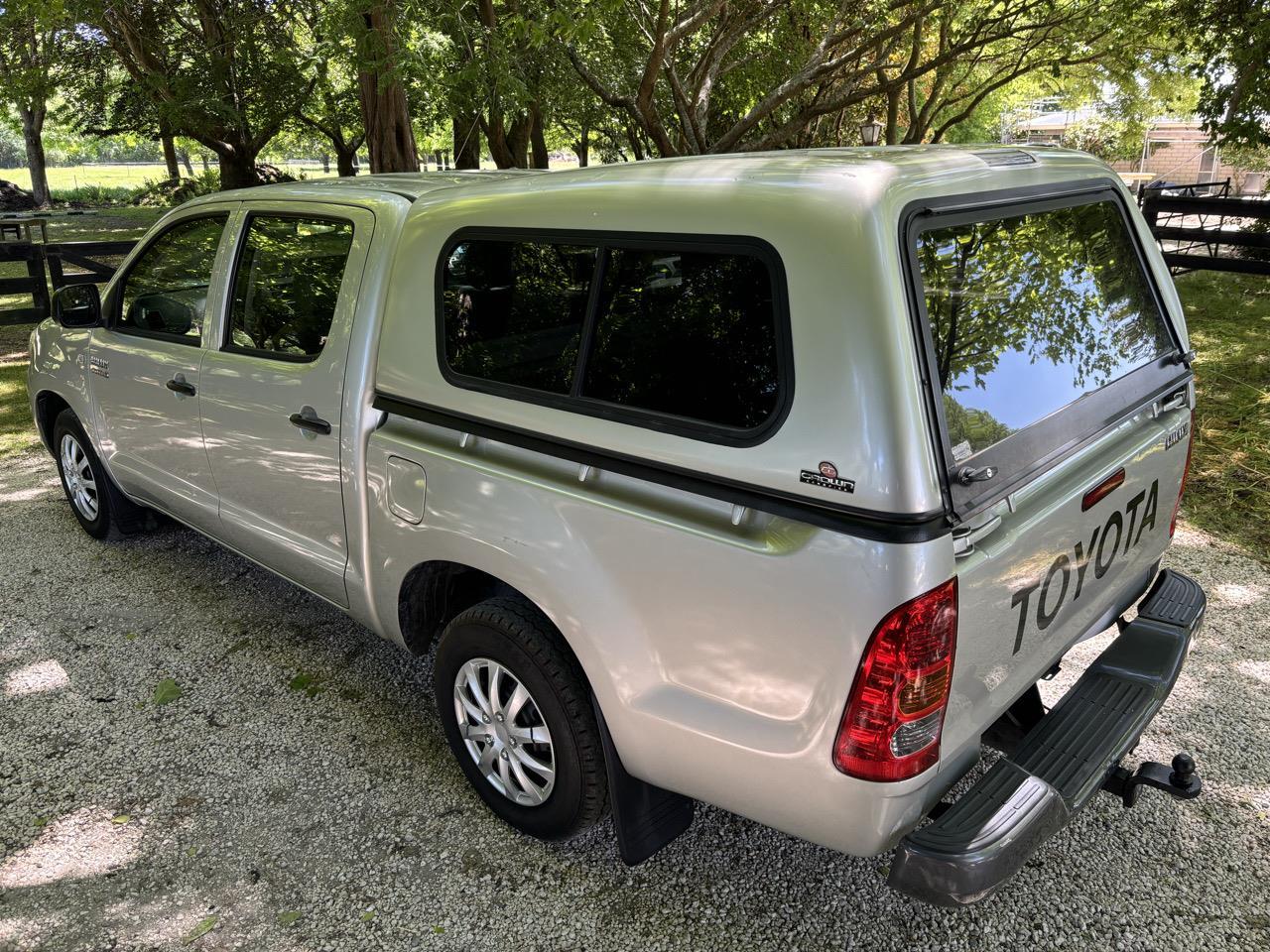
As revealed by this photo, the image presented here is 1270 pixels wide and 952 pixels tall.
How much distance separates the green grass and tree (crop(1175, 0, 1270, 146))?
1983 millimetres

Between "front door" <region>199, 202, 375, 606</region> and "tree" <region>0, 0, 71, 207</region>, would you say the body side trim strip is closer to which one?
"front door" <region>199, 202, 375, 606</region>

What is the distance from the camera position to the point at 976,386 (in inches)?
86.0

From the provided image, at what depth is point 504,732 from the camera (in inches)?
111

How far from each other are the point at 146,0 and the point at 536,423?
600 inches

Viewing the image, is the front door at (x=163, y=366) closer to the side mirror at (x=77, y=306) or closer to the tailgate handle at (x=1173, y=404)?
the side mirror at (x=77, y=306)

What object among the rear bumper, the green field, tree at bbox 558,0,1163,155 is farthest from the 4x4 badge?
the green field

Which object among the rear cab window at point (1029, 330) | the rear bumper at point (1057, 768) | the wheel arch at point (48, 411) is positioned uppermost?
the rear cab window at point (1029, 330)

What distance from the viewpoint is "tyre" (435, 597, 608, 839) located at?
2574mm

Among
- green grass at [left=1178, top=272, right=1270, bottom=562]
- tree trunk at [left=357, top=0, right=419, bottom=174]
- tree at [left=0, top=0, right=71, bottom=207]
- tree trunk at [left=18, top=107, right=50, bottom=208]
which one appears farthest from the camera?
tree trunk at [left=18, top=107, right=50, bottom=208]

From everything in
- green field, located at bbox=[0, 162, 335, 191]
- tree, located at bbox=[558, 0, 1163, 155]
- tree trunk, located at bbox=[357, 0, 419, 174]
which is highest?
green field, located at bbox=[0, 162, 335, 191]

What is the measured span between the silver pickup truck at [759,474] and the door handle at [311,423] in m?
0.01

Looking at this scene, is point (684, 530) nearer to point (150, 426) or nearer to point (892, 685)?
point (892, 685)

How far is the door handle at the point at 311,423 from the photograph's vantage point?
3.11 meters

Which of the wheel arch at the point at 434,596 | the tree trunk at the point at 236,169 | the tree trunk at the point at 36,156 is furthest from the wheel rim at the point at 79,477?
the tree trunk at the point at 36,156
